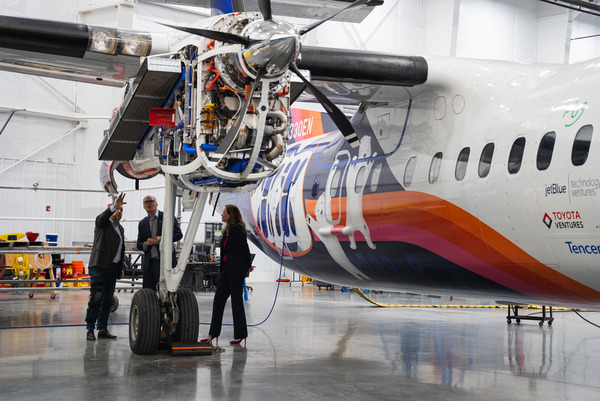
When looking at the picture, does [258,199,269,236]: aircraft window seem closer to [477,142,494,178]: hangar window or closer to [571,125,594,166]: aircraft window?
[477,142,494,178]: hangar window

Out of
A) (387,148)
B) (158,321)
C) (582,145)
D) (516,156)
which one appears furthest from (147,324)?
(582,145)

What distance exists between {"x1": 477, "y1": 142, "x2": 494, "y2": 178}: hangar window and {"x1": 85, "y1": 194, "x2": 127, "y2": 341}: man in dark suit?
5.44 meters

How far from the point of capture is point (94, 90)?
29797mm

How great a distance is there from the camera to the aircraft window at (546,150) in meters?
6.78

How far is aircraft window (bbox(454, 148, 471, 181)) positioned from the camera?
7883 millimetres

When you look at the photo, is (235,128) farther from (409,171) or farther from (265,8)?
(409,171)

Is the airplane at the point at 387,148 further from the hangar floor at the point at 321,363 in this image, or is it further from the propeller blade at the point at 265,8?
the hangar floor at the point at 321,363

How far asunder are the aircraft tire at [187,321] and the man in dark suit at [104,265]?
186 centimetres

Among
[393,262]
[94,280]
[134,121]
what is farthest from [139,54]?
[393,262]

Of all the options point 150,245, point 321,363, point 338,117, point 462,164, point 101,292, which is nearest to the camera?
point 462,164

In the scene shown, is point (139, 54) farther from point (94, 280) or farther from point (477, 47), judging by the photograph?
point (477, 47)

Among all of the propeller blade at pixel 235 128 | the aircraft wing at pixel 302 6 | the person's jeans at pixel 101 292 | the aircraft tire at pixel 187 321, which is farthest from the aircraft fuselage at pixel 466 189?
the aircraft wing at pixel 302 6

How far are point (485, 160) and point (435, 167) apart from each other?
844mm

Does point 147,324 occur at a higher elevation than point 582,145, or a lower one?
lower
